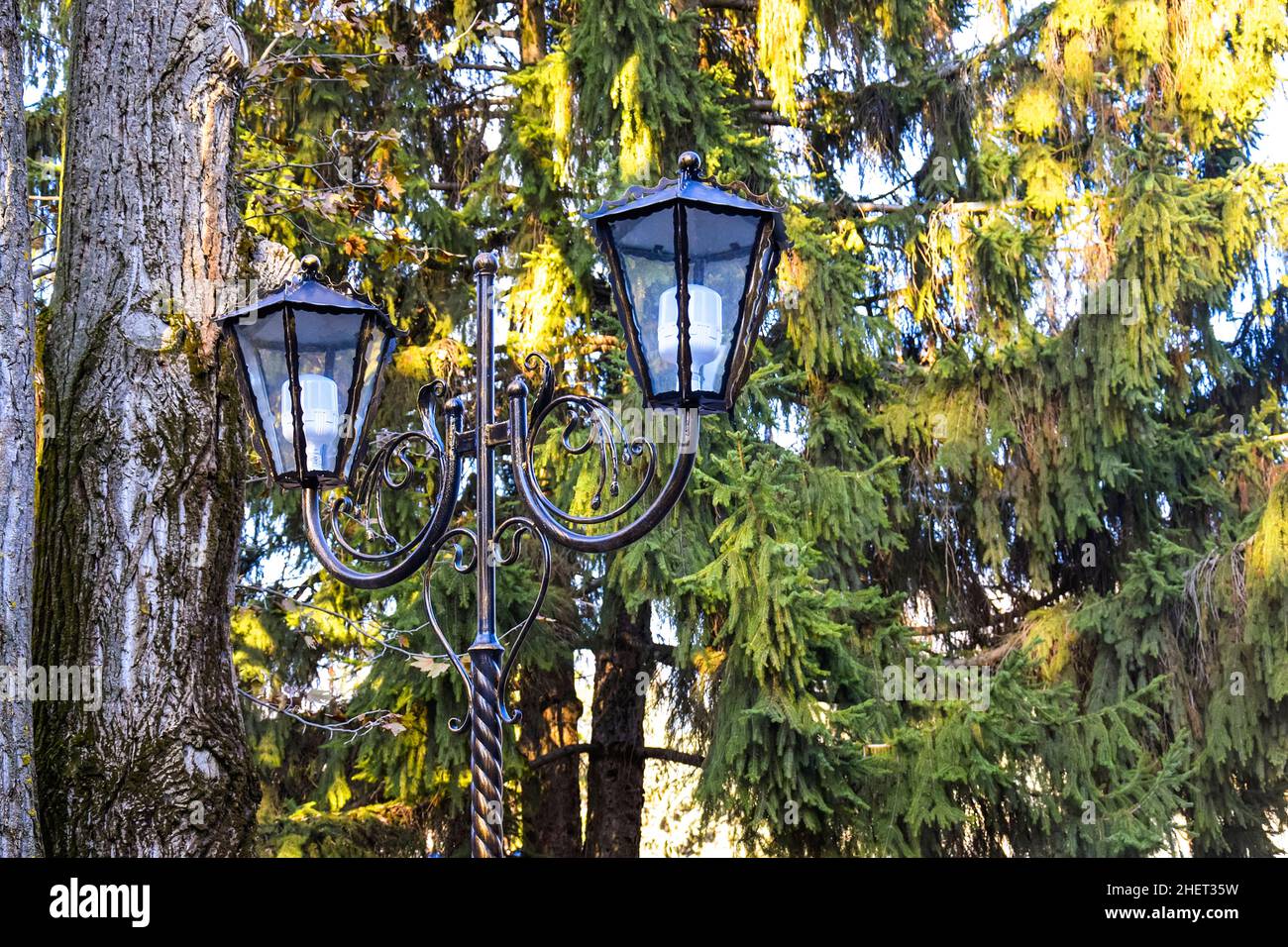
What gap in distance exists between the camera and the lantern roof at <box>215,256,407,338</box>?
3998mm

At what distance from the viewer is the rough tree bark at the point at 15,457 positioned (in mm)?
3506

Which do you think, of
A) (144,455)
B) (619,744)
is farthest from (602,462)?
(619,744)

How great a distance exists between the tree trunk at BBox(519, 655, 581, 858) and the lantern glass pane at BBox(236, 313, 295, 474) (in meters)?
5.58

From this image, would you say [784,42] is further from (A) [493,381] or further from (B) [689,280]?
(B) [689,280]

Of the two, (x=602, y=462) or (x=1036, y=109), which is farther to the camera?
(x=1036, y=109)

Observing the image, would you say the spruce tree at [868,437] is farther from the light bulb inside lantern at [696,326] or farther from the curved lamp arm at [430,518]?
the light bulb inside lantern at [696,326]

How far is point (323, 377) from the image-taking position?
13.4 feet

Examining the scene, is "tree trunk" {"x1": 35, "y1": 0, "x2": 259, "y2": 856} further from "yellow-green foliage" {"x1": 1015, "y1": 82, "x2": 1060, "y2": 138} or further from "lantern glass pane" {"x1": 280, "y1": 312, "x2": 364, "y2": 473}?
"yellow-green foliage" {"x1": 1015, "y1": 82, "x2": 1060, "y2": 138}

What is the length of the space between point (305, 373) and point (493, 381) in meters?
0.60

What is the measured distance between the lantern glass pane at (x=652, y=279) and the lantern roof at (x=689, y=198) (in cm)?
3

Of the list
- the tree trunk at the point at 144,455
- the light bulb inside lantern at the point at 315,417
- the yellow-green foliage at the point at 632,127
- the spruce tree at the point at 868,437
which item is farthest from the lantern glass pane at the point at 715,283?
the yellow-green foliage at the point at 632,127

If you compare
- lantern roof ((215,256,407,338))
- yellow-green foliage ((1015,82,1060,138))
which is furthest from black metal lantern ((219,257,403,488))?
yellow-green foliage ((1015,82,1060,138))
